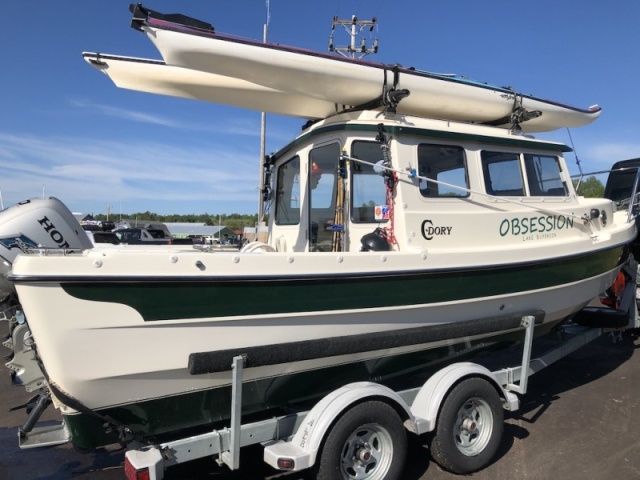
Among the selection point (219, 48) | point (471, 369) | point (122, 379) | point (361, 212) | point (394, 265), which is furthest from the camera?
point (361, 212)

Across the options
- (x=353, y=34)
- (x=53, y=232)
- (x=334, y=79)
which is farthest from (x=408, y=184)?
(x=353, y=34)

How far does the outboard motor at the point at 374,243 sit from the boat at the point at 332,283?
0.06ft

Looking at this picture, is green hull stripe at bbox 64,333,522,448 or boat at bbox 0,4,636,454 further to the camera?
green hull stripe at bbox 64,333,522,448

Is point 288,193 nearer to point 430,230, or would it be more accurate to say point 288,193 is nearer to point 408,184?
point 408,184

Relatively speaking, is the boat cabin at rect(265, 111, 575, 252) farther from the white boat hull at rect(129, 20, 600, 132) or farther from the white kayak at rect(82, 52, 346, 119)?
the white kayak at rect(82, 52, 346, 119)

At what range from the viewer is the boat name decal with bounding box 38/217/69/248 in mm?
Answer: 3061

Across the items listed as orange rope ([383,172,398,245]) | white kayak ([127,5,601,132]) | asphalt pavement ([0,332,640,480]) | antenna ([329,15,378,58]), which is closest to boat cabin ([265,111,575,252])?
orange rope ([383,172,398,245])

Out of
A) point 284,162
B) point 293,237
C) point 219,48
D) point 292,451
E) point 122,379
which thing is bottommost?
point 292,451

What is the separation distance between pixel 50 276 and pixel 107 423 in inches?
36.5

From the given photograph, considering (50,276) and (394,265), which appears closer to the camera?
(50,276)

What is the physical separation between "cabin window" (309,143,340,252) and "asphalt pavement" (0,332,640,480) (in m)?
1.88

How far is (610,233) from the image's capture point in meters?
5.22

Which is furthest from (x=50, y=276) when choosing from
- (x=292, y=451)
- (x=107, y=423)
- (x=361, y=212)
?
(x=361, y=212)

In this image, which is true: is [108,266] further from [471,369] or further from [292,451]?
[471,369]
